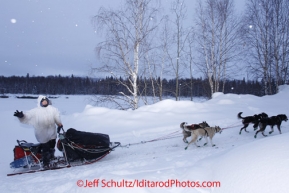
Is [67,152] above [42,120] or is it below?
below

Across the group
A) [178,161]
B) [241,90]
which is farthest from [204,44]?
[241,90]

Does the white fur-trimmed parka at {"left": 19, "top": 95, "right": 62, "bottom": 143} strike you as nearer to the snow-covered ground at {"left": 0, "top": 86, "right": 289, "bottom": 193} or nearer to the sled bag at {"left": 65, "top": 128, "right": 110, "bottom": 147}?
the sled bag at {"left": 65, "top": 128, "right": 110, "bottom": 147}

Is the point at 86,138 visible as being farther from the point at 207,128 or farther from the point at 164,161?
the point at 207,128

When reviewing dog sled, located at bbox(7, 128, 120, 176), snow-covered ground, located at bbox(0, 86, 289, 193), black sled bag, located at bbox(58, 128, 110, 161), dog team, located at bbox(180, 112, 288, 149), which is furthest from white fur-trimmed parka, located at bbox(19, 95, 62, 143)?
dog team, located at bbox(180, 112, 288, 149)

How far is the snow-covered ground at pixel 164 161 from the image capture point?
2719mm

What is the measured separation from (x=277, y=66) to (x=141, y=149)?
1455 centimetres

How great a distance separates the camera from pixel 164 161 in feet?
15.0

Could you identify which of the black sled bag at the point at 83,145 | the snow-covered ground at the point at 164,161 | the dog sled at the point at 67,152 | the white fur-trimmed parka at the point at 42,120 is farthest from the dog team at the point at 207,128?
the white fur-trimmed parka at the point at 42,120

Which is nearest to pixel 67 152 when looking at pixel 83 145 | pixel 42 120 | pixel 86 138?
pixel 83 145

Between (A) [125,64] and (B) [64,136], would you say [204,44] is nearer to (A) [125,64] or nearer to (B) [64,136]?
(A) [125,64]

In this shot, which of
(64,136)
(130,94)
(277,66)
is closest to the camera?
(64,136)

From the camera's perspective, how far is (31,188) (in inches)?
141

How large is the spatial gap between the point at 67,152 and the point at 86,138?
21.7 inches

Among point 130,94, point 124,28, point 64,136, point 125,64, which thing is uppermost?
point 124,28
